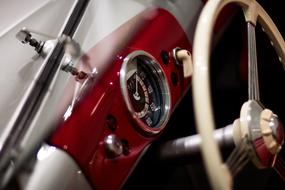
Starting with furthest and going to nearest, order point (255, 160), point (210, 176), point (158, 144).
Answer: point (158, 144), point (255, 160), point (210, 176)

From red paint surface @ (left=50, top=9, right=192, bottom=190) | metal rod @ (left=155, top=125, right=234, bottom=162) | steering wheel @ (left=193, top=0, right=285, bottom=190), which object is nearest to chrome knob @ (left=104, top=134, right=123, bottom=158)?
red paint surface @ (left=50, top=9, right=192, bottom=190)

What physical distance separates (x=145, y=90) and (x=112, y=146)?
6.8 inches

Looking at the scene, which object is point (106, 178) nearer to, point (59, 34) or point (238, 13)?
point (59, 34)

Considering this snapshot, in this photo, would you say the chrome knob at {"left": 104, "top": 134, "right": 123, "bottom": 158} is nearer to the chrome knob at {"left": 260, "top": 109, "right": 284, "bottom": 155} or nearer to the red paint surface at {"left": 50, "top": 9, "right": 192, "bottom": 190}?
the red paint surface at {"left": 50, "top": 9, "right": 192, "bottom": 190}

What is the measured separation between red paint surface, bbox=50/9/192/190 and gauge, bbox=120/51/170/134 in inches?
0.6

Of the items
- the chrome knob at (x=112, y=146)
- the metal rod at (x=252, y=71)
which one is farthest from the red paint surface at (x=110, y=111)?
the metal rod at (x=252, y=71)

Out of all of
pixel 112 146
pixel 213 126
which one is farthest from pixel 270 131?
pixel 112 146

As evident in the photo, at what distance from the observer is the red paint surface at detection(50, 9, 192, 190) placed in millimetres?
798

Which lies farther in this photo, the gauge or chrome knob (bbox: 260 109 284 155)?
the gauge

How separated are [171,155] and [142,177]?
1.38 ft

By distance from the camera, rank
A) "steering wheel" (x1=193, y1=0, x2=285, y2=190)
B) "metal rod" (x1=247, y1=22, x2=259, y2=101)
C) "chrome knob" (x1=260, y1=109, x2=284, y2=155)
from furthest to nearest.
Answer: "metal rod" (x1=247, y1=22, x2=259, y2=101) < "chrome knob" (x1=260, y1=109, x2=284, y2=155) < "steering wheel" (x1=193, y1=0, x2=285, y2=190)

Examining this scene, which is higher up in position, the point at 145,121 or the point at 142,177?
the point at 145,121

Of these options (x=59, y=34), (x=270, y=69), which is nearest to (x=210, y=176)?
(x=59, y=34)

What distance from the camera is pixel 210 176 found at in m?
0.59
